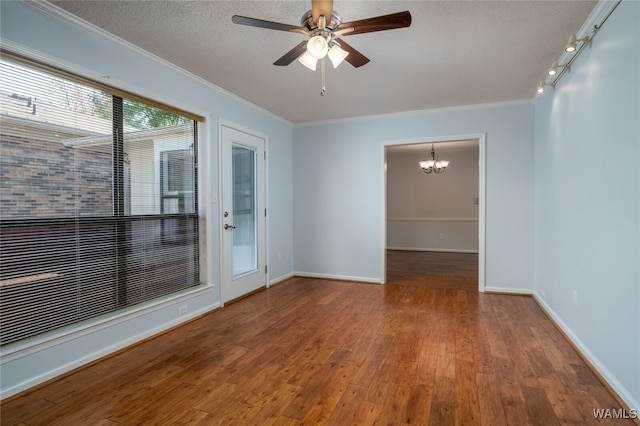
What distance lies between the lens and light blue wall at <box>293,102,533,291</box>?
418 cm

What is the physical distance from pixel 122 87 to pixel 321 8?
6.10 ft

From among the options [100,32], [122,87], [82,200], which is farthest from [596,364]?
[100,32]

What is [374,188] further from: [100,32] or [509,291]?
[100,32]

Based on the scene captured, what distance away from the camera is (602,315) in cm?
217

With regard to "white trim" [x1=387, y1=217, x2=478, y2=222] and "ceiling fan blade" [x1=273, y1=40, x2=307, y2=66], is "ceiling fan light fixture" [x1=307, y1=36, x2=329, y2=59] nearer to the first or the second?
"ceiling fan blade" [x1=273, y1=40, x2=307, y2=66]

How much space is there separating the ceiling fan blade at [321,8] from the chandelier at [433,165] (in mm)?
5744

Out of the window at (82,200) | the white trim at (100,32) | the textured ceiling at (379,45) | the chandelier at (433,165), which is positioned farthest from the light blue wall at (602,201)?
the chandelier at (433,165)

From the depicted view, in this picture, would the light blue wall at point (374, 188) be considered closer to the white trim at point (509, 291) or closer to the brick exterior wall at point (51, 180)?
the white trim at point (509, 291)

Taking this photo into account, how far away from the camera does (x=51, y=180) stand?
223 cm

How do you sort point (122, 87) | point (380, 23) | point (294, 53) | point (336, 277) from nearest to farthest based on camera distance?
1. point (380, 23)
2. point (294, 53)
3. point (122, 87)
4. point (336, 277)

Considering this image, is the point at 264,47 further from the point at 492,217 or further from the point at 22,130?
the point at 492,217

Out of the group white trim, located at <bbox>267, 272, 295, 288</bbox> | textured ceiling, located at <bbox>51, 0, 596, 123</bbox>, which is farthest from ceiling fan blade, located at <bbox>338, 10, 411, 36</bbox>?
white trim, located at <bbox>267, 272, 295, 288</bbox>

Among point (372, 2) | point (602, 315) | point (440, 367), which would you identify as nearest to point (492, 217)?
point (602, 315)

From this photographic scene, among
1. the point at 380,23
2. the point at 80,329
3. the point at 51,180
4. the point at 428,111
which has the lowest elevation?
the point at 80,329
